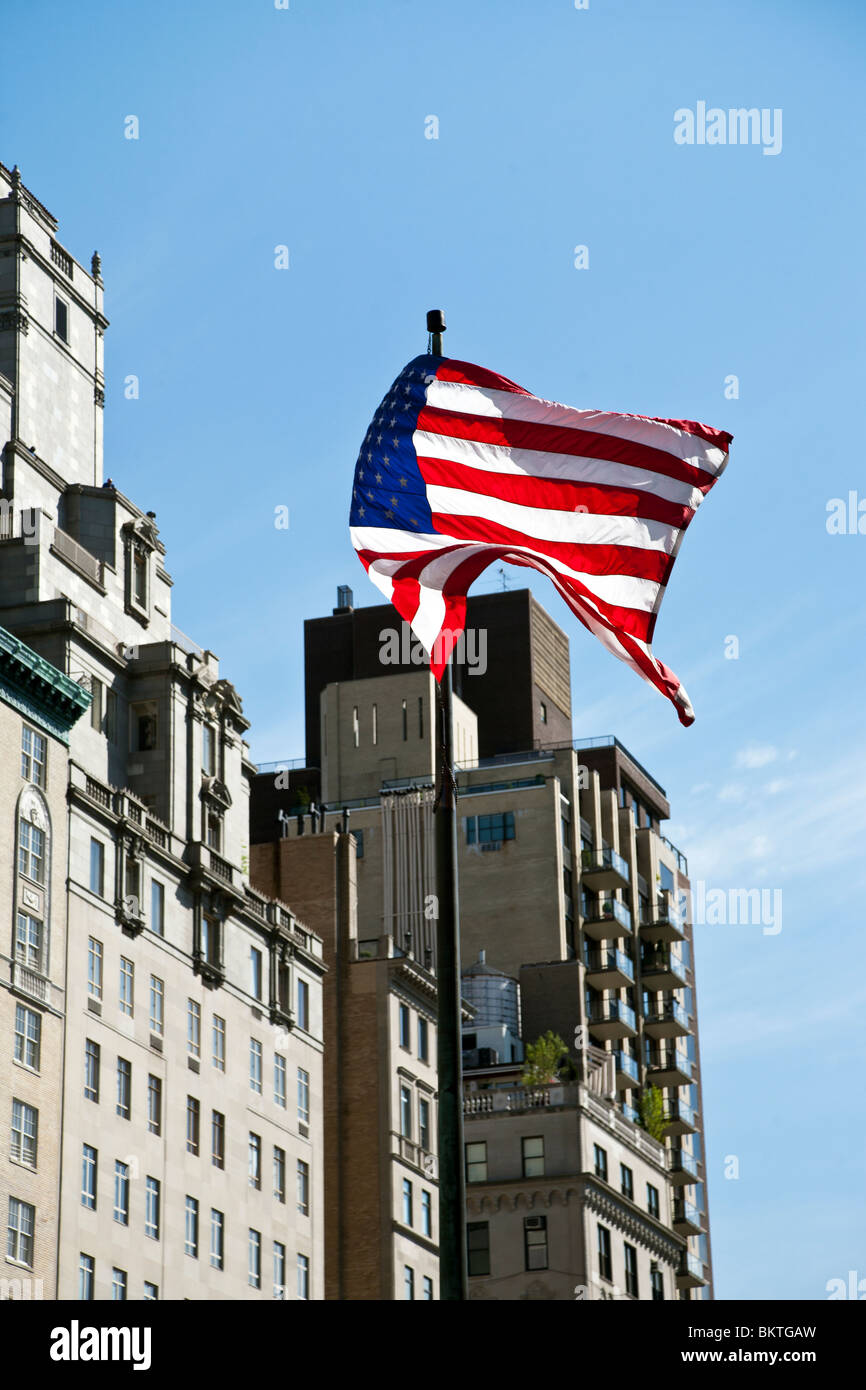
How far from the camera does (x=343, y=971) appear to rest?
103188 mm

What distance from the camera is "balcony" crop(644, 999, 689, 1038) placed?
469 feet

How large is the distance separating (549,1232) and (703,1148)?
5244 cm

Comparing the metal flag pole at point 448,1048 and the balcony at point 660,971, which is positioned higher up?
the balcony at point 660,971

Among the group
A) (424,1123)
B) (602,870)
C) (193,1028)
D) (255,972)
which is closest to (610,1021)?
(602,870)

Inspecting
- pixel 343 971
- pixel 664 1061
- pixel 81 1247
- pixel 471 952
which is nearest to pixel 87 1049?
pixel 81 1247

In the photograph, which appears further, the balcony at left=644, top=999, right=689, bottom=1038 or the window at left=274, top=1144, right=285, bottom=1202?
the balcony at left=644, top=999, right=689, bottom=1038

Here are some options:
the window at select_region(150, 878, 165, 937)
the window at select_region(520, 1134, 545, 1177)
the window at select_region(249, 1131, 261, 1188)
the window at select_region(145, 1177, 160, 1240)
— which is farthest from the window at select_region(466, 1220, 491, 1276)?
the window at select_region(150, 878, 165, 937)

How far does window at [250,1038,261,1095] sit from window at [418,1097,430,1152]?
13107 millimetres

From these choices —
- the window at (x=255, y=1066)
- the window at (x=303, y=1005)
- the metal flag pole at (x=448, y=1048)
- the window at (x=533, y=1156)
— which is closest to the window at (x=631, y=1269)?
the window at (x=533, y=1156)

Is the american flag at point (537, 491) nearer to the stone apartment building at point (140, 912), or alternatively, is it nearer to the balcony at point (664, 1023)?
the stone apartment building at point (140, 912)

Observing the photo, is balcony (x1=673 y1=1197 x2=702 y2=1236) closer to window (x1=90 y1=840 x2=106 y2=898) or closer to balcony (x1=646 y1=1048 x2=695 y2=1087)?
balcony (x1=646 y1=1048 x2=695 y2=1087)

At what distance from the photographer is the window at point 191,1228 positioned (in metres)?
81.6

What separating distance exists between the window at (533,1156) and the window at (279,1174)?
16.5 m
